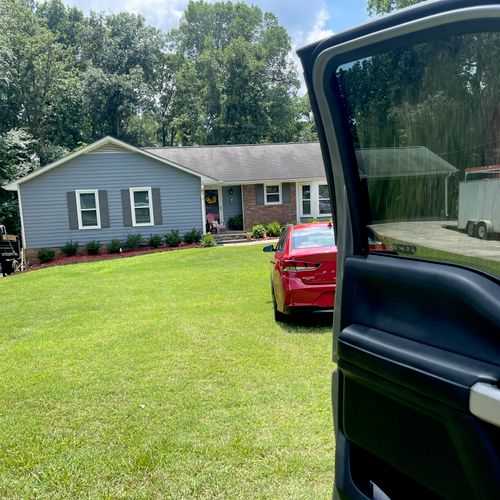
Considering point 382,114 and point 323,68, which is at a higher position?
point 323,68

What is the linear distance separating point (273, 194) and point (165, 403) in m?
18.6

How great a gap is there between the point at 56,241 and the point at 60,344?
44.4 feet

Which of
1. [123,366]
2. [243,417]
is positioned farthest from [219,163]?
[243,417]

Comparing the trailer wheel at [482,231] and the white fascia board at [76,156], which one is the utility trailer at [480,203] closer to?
the trailer wheel at [482,231]

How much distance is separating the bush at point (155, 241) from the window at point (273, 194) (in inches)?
232

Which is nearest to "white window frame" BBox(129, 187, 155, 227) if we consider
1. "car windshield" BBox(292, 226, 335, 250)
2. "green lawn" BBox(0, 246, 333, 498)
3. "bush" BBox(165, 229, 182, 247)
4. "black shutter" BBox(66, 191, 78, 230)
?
"bush" BBox(165, 229, 182, 247)

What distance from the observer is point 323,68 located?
149 centimetres

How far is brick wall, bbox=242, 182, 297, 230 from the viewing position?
21812mm

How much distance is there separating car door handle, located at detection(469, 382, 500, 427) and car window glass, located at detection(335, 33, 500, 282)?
0.31 meters

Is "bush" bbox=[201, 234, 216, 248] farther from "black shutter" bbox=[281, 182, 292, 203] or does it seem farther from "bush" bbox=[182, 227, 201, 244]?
"black shutter" bbox=[281, 182, 292, 203]

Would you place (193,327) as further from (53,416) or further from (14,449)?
(14,449)

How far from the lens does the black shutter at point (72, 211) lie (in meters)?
18.4

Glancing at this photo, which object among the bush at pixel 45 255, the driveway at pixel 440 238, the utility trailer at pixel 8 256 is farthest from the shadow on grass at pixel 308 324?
the bush at pixel 45 255

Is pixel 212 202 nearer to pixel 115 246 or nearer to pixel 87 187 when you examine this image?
pixel 115 246
